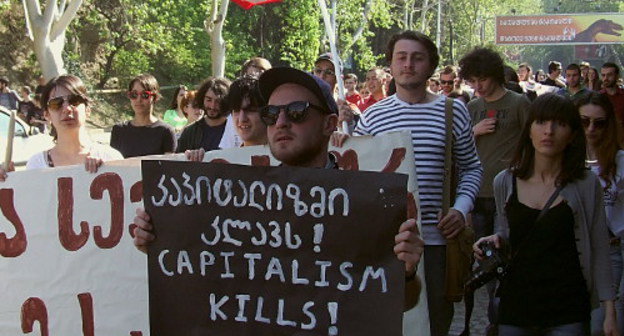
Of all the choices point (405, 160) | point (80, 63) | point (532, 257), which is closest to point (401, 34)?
point (405, 160)

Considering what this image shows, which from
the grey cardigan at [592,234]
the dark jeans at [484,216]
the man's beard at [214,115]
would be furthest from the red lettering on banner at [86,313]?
the dark jeans at [484,216]

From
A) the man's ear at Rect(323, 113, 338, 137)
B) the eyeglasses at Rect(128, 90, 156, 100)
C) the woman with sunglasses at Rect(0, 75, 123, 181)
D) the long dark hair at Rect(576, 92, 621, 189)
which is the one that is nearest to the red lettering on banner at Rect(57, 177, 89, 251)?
the woman with sunglasses at Rect(0, 75, 123, 181)

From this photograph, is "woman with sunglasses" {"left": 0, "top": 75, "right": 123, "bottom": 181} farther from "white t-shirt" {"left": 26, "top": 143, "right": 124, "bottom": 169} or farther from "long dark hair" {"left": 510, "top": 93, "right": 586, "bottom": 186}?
"long dark hair" {"left": 510, "top": 93, "right": 586, "bottom": 186}

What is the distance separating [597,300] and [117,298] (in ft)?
8.12

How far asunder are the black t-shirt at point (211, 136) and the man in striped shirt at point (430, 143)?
1762mm

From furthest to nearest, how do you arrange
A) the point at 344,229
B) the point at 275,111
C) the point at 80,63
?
the point at 80,63
the point at 275,111
the point at 344,229

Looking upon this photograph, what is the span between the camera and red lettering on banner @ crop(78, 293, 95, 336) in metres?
4.58

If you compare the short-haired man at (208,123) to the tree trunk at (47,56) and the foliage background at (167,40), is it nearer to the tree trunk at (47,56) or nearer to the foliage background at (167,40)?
the tree trunk at (47,56)

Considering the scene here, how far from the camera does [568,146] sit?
367cm

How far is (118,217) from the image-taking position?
15.4ft

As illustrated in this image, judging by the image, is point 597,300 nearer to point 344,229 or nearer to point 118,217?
point 344,229

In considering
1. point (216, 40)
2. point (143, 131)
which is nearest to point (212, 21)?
point (216, 40)

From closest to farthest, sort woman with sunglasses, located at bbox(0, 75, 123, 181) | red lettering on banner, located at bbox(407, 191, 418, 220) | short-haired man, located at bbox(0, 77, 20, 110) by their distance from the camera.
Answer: red lettering on banner, located at bbox(407, 191, 418, 220) < woman with sunglasses, located at bbox(0, 75, 123, 181) < short-haired man, located at bbox(0, 77, 20, 110)

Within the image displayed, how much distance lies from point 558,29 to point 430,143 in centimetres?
6184
